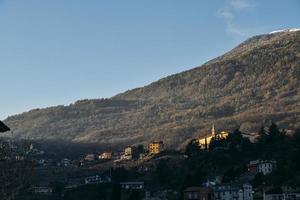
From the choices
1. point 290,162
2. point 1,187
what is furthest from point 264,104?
point 1,187

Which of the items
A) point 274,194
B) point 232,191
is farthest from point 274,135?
point 274,194

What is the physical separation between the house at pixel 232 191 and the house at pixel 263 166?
3615 millimetres

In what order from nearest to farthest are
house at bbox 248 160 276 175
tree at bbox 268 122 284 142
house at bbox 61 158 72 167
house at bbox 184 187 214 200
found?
house at bbox 184 187 214 200 < house at bbox 248 160 276 175 < tree at bbox 268 122 284 142 < house at bbox 61 158 72 167

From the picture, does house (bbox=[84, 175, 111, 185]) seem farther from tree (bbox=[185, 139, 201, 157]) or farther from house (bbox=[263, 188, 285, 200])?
house (bbox=[263, 188, 285, 200])

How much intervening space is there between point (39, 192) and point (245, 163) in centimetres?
2083

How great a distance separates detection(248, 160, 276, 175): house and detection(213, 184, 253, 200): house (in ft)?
11.9

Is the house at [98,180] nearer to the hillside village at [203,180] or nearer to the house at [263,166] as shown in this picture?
the hillside village at [203,180]

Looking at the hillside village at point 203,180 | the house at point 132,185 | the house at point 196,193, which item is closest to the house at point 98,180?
the hillside village at point 203,180

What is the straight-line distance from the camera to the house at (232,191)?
184ft

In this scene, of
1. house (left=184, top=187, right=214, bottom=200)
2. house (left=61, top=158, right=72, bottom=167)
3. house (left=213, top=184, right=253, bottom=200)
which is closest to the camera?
house (left=213, top=184, right=253, bottom=200)

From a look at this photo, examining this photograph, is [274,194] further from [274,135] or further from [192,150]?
[192,150]

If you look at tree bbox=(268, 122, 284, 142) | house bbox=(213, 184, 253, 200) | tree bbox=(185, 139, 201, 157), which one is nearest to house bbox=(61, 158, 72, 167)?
tree bbox=(185, 139, 201, 157)

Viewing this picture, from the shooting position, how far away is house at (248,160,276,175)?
6168 cm

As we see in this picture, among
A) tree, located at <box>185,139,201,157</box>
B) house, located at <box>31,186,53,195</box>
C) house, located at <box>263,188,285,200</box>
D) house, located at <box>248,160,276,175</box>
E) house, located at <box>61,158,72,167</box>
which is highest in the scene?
Result: house, located at <box>61,158,72,167</box>
